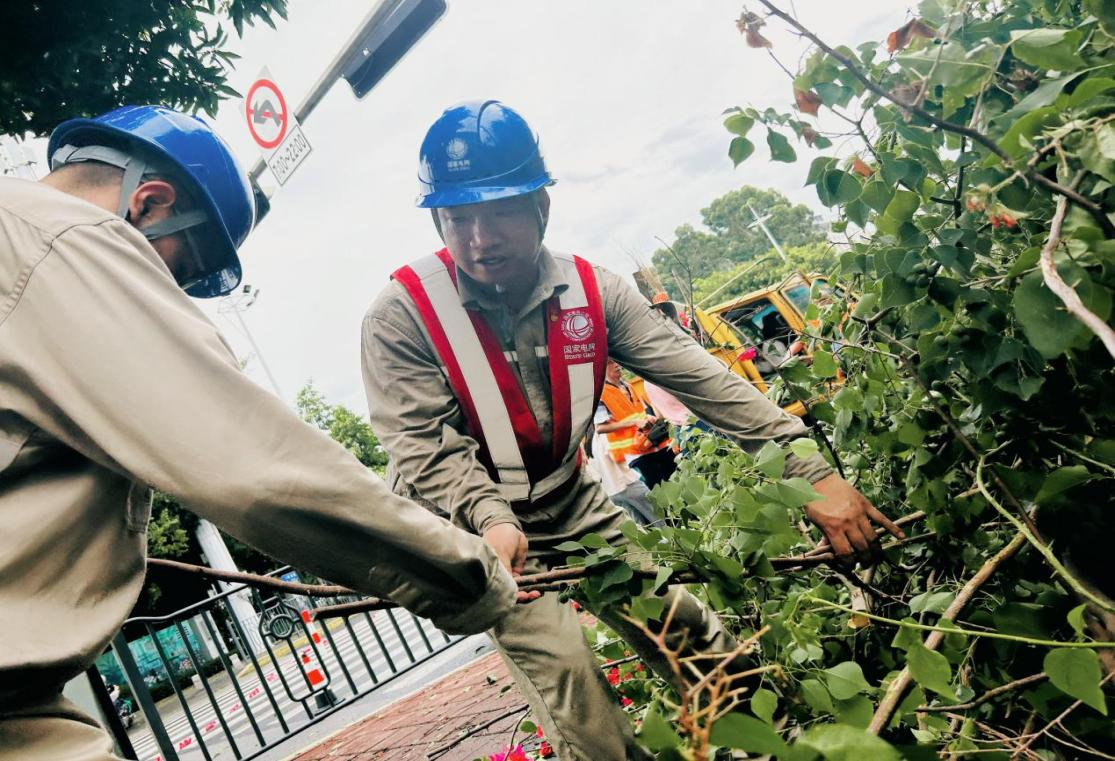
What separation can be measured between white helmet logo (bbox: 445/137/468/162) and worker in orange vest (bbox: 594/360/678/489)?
14.3ft

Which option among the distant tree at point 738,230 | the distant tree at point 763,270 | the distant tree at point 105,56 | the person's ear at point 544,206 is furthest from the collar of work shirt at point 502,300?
the distant tree at point 738,230

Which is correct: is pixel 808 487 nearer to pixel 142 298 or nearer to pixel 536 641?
pixel 536 641

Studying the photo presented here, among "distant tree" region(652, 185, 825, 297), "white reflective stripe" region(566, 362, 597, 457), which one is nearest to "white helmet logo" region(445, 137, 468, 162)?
"white reflective stripe" region(566, 362, 597, 457)

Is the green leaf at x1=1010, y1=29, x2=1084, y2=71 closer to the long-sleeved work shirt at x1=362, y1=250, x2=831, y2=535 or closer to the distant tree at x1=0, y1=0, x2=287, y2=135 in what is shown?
the long-sleeved work shirt at x1=362, y1=250, x2=831, y2=535

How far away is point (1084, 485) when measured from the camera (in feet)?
4.25

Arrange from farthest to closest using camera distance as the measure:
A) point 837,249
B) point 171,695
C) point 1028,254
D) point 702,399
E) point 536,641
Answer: point 171,695
point 702,399
point 837,249
point 536,641
point 1028,254

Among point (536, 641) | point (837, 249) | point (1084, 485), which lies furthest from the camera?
point (837, 249)

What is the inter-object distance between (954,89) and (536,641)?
1641 millimetres

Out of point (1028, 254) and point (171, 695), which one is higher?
point (1028, 254)

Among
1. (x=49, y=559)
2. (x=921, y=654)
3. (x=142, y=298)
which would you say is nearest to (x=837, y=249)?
(x=921, y=654)

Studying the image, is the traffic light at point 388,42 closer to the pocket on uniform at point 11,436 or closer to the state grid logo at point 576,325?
the state grid logo at point 576,325

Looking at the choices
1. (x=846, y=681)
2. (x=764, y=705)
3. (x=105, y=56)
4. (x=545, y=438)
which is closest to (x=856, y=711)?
(x=846, y=681)

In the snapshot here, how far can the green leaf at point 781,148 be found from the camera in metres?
1.48

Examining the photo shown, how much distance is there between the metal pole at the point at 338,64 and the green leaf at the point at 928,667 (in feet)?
16.6
